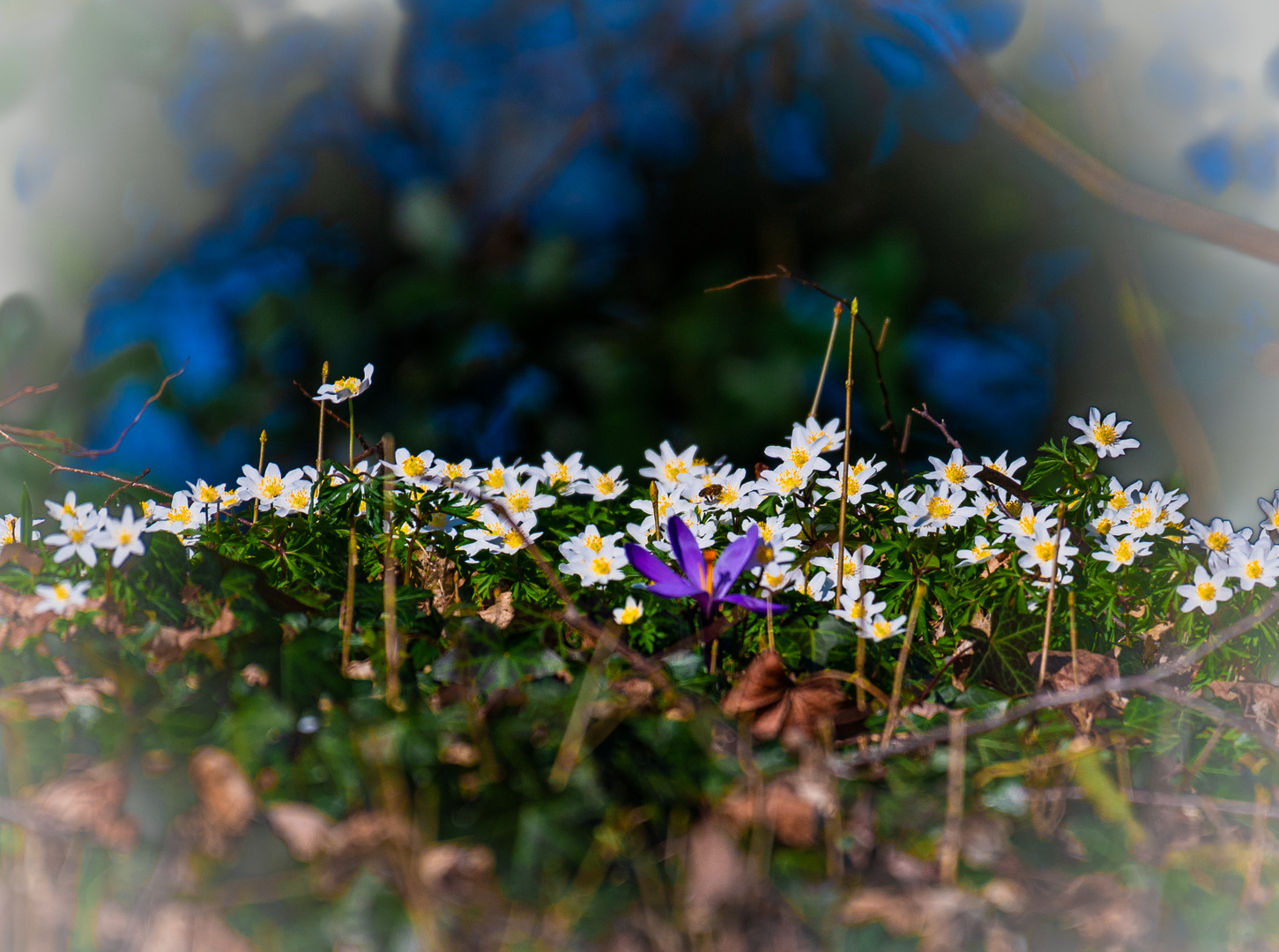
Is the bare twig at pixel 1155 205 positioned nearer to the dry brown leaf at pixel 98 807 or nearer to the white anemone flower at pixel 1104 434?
the white anemone flower at pixel 1104 434

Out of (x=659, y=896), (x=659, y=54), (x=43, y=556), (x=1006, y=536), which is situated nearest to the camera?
(x=659, y=896)

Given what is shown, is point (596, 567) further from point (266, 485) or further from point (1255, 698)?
point (1255, 698)

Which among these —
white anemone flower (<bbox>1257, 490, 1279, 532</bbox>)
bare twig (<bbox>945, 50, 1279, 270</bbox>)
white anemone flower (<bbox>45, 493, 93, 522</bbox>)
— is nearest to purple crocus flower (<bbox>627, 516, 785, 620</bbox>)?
bare twig (<bbox>945, 50, 1279, 270</bbox>)

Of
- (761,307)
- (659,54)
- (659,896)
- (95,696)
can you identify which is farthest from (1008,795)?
(659,54)

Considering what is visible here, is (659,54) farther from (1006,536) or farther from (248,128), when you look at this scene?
(1006,536)

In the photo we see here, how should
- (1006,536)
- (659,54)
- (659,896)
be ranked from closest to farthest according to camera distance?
(659,896) → (1006,536) → (659,54)

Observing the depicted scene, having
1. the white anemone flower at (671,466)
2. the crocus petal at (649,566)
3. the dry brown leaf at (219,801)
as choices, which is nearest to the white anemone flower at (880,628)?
the crocus petal at (649,566)

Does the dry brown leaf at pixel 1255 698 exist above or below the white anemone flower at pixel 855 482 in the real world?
below
